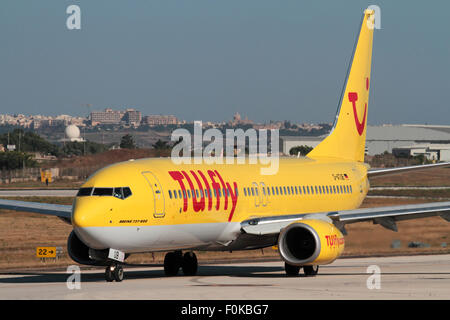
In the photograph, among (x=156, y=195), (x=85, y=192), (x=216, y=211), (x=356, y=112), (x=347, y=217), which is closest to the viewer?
(x=85, y=192)

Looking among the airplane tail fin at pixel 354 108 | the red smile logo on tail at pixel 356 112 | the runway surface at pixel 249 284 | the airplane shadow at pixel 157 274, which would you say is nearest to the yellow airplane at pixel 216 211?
the airplane tail fin at pixel 354 108

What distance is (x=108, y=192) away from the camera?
89.0 ft

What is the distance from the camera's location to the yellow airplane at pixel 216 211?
2717cm

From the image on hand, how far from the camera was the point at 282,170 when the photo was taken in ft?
119

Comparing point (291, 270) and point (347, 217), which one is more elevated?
point (347, 217)

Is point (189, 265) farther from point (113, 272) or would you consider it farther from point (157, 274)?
point (113, 272)

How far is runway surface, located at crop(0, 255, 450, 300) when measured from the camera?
77.5 feet

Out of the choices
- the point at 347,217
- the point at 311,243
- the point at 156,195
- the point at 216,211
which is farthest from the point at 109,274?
the point at 347,217

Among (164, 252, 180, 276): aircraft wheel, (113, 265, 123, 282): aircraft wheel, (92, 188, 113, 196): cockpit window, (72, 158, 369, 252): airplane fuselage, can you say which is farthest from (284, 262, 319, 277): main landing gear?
(92, 188, 113, 196): cockpit window

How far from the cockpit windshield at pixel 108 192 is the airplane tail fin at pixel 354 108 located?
14943 millimetres

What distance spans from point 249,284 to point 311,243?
3938mm
